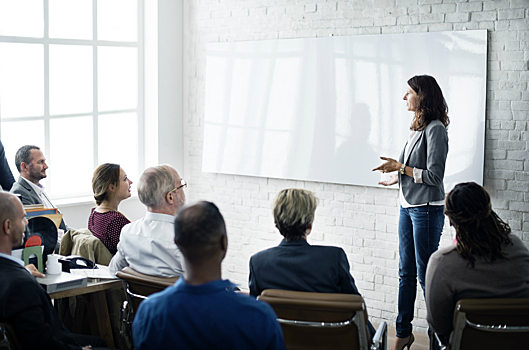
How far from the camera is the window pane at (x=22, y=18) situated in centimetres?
489

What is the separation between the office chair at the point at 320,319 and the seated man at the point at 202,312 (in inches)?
20.0

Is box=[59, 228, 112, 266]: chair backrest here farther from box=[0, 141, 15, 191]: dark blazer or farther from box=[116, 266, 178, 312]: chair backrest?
box=[0, 141, 15, 191]: dark blazer

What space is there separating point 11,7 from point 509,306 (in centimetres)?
455

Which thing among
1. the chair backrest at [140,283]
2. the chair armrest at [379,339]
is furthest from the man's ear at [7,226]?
the chair armrest at [379,339]

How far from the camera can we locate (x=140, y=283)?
8.41ft

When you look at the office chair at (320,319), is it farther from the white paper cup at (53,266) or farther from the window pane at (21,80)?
the window pane at (21,80)

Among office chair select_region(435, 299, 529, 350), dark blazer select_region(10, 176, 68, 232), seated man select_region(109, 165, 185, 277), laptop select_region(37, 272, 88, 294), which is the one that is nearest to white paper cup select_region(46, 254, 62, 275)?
laptop select_region(37, 272, 88, 294)

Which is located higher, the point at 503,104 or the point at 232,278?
the point at 503,104

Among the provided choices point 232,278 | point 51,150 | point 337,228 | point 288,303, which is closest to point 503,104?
point 337,228

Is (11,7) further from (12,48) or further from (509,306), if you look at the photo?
(509,306)

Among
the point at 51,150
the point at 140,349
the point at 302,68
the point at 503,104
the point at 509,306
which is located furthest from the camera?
the point at 51,150

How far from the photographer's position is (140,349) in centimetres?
169

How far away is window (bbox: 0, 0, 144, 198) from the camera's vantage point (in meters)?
5.01

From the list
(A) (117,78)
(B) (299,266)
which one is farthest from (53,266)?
(A) (117,78)
